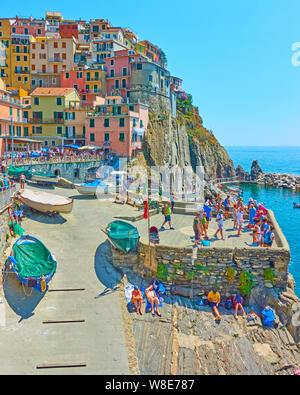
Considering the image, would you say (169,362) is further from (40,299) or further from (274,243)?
(274,243)

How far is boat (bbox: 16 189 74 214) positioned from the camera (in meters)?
18.5

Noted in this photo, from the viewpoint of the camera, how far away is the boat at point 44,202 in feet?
60.8

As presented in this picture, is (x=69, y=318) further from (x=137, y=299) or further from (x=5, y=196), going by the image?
(x=5, y=196)

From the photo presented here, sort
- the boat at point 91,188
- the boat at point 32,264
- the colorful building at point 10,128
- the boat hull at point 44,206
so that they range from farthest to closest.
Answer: the colorful building at point 10,128, the boat at point 91,188, the boat hull at point 44,206, the boat at point 32,264

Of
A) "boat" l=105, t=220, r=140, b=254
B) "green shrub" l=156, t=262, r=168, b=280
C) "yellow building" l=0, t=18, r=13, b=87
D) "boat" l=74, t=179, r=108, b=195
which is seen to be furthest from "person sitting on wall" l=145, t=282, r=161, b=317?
"yellow building" l=0, t=18, r=13, b=87

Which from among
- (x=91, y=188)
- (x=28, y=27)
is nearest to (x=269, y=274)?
(x=91, y=188)

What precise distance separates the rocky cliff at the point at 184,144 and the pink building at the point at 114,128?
5.24 metres

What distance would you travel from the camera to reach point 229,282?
1429cm

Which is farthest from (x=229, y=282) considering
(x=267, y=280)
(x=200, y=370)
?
(x=200, y=370)

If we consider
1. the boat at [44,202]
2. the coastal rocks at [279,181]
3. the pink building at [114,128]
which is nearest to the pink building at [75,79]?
the pink building at [114,128]

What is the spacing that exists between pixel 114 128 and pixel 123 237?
38367mm

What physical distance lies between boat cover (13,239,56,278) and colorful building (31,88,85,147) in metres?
41.1

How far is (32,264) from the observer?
1311 cm

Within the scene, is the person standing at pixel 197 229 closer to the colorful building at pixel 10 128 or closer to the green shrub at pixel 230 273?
the green shrub at pixel 230 273
